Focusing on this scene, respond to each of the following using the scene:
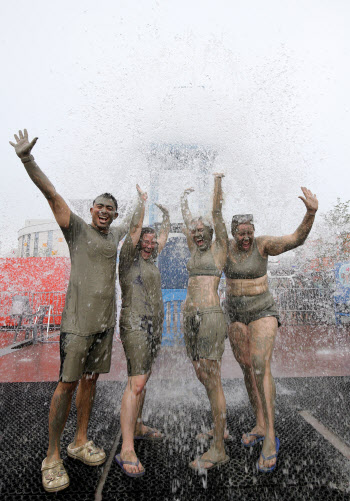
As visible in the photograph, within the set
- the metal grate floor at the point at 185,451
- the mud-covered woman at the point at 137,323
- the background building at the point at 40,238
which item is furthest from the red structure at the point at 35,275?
the background building at the point at 40,238

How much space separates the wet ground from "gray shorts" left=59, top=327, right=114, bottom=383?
67cm

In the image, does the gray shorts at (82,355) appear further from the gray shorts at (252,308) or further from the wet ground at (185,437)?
the gray shorts at (252,308)

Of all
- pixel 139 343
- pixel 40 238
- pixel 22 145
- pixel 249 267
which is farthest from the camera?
pixel 40 238

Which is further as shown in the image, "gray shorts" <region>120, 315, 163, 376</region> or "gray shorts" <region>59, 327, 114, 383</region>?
"gray shorts" <region>120, 315, 163, 376</region>

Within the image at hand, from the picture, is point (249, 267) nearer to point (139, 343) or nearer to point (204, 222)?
point (204, 222)

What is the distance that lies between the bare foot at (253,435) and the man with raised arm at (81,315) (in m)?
1.11

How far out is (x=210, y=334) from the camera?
2.49 metres

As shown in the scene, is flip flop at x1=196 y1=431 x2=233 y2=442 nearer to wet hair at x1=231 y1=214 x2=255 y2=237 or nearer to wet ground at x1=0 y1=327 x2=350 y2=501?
wet ground at x1=0 y1=327 x2=350 y2=501

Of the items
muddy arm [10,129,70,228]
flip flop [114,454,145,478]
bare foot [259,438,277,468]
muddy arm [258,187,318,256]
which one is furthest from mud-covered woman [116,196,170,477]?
muddy arm [258,187,318,256]

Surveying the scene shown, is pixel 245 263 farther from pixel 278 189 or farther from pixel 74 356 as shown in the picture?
pixel 278 189

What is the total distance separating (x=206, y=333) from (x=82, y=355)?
903 mm

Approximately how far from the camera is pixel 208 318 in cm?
254

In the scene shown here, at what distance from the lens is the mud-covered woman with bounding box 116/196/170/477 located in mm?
2373

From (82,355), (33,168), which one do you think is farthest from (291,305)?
(33,168)
